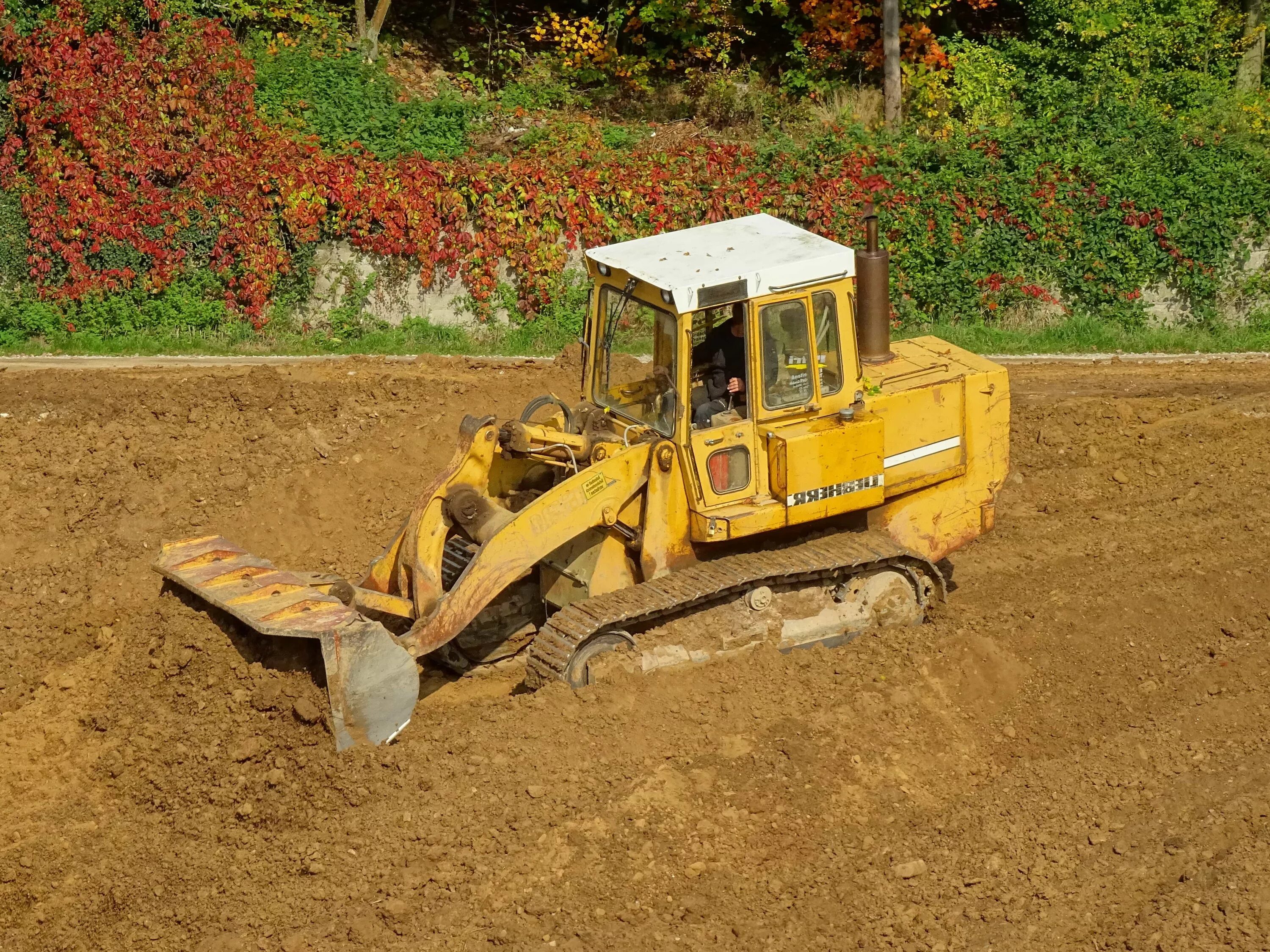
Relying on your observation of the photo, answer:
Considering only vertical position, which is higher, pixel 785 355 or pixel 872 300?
pixel 872 300

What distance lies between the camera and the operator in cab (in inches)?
379

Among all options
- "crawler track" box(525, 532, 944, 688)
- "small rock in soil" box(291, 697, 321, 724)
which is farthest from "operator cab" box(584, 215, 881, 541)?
"small rock in soil" box(291, 697, 321, 724)

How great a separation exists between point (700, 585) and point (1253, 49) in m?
16.9

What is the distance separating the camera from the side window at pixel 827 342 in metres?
9.75

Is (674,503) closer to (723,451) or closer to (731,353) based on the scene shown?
(723,451)

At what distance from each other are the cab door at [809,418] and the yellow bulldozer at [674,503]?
0.6 inches

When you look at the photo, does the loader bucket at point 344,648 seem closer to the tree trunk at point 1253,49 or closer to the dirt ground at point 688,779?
the dirt ground at point 688,779

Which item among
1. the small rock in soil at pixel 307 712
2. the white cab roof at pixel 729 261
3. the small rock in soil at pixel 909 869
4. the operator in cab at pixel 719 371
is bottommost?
the small rock in soil at pixel 909 869

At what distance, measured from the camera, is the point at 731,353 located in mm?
9688

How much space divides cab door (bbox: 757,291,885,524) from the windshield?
598 mm

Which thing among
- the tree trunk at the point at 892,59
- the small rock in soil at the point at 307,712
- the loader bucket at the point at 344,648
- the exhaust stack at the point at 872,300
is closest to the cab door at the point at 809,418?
the exhaust stack at the point at 872,300

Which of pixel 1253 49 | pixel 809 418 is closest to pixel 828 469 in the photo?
pixel 809 418

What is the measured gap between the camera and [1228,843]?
27.7ft

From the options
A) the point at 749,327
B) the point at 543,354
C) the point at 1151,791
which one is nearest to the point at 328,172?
the point at 543,354
